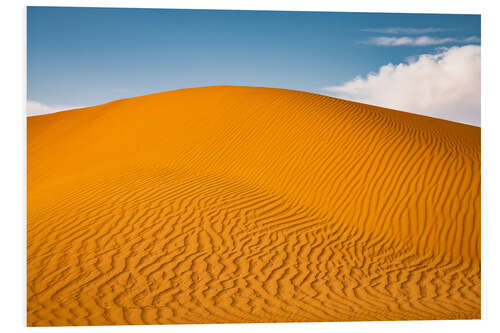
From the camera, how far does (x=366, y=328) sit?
5.48m

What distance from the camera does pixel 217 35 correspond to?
729cm

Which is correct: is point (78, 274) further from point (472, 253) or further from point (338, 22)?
point (472, 253)

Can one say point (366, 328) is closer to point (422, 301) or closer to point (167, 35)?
point (422, 301)

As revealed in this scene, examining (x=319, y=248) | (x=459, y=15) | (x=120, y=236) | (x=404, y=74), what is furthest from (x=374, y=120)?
(x=120, y=236)

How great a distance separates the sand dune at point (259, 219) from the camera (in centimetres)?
560

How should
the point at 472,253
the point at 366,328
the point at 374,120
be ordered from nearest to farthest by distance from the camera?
the point at 366,328, the point at 472,253, the point at 374,120

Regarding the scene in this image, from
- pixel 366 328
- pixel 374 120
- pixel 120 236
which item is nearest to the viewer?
pixel 366 328

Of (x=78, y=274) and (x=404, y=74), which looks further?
(x=404, y=74)

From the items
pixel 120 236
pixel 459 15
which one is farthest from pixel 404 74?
pixel 120 236

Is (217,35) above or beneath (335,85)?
above

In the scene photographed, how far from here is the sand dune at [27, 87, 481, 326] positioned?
5.60 meters

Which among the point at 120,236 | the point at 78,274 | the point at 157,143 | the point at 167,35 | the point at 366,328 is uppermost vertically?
the point at 167,35

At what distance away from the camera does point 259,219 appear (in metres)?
7.79

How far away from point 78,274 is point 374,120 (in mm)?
8661
